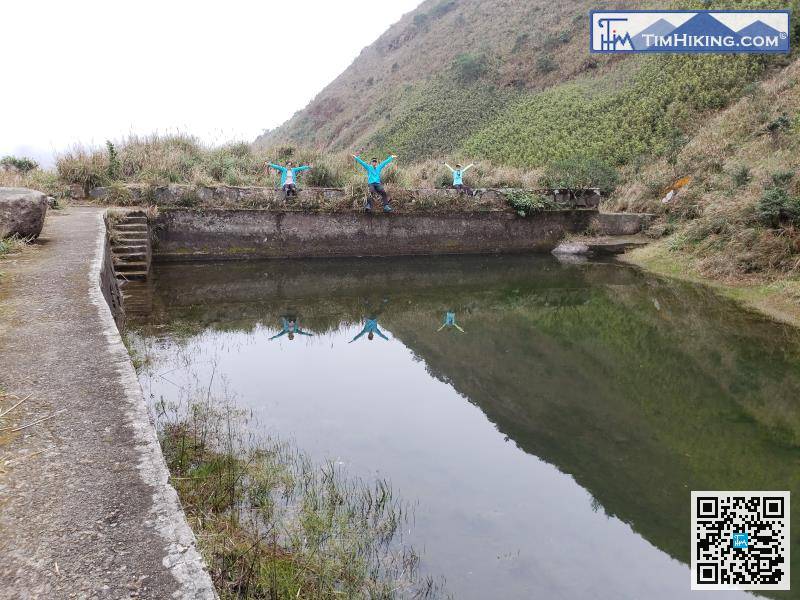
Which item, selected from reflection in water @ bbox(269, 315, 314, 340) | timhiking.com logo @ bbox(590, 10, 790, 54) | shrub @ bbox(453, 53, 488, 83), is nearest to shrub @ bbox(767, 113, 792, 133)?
timhiking.com logo @ bbox(590, 10, 790, 54)

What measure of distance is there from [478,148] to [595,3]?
18307 millimetres

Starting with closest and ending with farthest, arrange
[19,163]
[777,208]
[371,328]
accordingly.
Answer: [371,328]
[777,208]
[19,163]

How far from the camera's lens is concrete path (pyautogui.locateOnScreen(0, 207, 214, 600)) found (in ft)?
6.30

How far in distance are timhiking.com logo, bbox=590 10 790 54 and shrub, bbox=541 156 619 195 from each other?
4.01 m

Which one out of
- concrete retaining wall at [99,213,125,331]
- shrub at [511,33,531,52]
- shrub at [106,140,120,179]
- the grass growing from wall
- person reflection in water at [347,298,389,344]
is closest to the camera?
the grass growing from wall

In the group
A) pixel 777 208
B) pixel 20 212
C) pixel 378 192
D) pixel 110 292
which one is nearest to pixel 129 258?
pixel 20 212

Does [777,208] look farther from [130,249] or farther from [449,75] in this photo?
[449,75]

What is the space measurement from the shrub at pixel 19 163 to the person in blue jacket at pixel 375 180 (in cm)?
885

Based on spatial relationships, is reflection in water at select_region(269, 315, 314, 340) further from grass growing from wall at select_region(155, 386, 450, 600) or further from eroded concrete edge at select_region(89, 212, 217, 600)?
eroded concrete edge at select_region(89, 212, 217, 600)

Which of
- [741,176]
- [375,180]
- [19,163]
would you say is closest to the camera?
[741,176]

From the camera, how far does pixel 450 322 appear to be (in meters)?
8.96

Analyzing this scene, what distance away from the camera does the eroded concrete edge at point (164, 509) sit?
191 cm

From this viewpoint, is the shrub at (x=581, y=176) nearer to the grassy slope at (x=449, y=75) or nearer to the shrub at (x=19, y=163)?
the shrub at (x=19, y=163)

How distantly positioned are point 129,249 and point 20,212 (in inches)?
148
